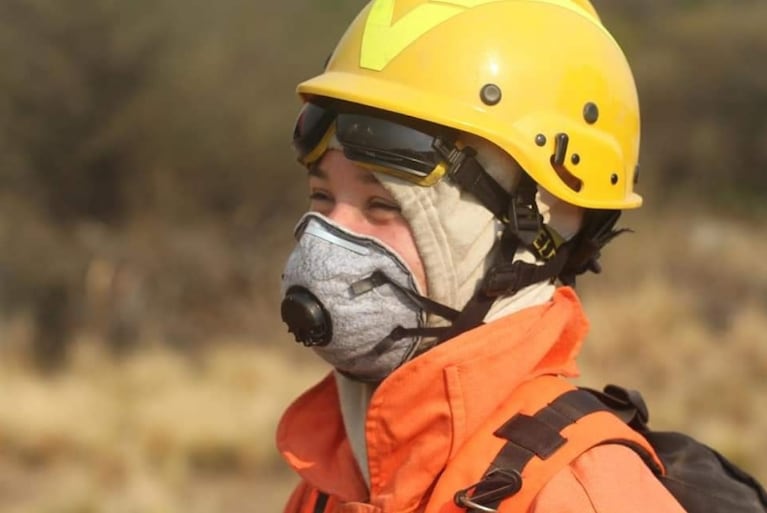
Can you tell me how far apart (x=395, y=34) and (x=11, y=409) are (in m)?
8.08

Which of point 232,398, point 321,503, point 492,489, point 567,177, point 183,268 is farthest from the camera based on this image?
point 183,268

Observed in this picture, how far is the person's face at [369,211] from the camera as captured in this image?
2.63m

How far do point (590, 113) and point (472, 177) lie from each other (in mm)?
324

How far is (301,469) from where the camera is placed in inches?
113

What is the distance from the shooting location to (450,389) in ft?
→ 8.22

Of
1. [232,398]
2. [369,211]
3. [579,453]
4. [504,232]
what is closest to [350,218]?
[369,211]

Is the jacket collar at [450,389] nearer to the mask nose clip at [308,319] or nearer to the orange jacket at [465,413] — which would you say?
the orange jacket at [465,413]

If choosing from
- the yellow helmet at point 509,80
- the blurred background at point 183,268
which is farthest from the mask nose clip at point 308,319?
the blurred background at point 183,268

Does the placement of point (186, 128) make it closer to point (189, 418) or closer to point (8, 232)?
point (8, 232)

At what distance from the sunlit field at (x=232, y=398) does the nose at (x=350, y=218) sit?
575 cm

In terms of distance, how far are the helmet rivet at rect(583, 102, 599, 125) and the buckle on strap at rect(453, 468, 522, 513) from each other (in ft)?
2.76

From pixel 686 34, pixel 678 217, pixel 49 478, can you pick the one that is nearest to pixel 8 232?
pixel 49 478

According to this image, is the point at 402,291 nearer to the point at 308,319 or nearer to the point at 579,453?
the point at 308,319

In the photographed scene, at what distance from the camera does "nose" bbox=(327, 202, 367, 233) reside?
8.65ft
